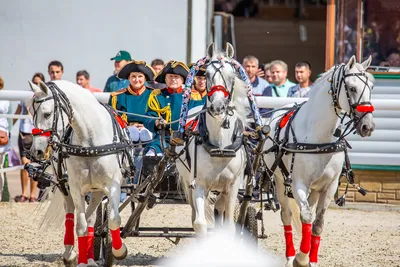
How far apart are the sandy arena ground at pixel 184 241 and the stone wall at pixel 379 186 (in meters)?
0.24

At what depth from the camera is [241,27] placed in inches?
933

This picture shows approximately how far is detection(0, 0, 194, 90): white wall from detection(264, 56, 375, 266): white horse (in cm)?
596

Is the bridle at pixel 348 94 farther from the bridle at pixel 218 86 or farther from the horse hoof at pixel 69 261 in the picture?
the horse hoof at pixel 69 261

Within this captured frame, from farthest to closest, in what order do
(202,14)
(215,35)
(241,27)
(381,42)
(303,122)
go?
(241,27)
(215,35)
(202,14)
(381,42)
(303,122)

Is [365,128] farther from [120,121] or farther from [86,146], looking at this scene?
[86,146]

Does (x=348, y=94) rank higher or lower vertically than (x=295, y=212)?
higher

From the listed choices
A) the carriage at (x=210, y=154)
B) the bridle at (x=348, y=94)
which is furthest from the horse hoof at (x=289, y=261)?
the bridle at (x=348, y=94)

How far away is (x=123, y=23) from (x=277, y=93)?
10.4 ft

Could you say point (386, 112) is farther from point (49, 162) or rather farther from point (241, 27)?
point (241, 27)

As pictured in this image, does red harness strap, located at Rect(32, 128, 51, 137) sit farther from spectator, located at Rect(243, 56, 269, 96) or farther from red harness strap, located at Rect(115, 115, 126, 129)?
spectator, located at Rect(243, 56, 269, 96)

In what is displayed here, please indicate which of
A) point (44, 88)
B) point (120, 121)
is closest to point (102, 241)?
point (120, 121)

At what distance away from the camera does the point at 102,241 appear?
9117 mm

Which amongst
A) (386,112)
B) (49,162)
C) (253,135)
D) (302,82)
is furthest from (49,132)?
(386,112)

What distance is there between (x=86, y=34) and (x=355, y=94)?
7325 mm
